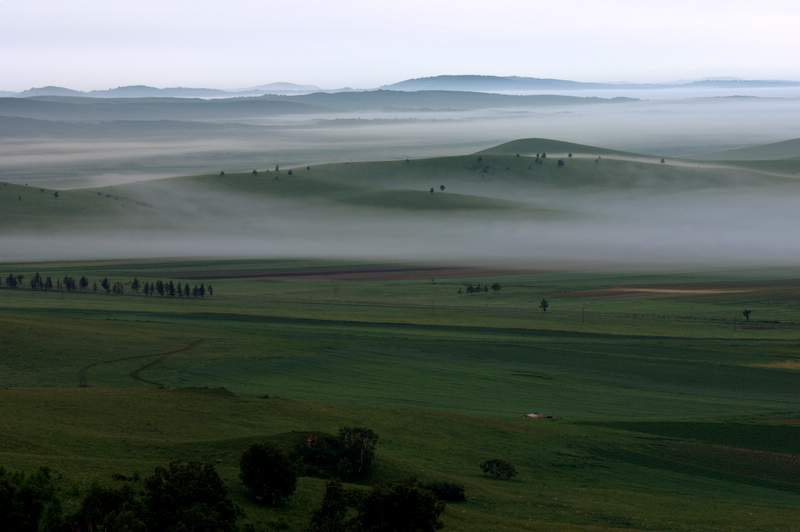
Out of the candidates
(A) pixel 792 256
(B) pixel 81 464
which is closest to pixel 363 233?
(A) pixel 792 256

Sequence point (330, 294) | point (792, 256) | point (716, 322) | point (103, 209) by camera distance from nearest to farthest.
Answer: point (716, 322), point (330, 294), point (792, 256), point (103, 209)

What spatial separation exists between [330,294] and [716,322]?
30.1m

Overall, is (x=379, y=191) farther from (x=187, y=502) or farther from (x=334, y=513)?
(x=187, y=502)

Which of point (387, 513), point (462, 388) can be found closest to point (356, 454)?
point (387, 513)

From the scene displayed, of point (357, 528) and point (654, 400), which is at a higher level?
point (357, 528)

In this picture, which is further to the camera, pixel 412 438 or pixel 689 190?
pixel 689 190

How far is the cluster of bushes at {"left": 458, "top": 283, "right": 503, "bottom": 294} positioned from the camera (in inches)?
3812

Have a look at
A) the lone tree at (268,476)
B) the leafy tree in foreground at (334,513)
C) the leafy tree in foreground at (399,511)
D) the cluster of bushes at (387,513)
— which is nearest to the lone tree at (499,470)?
the leafy tree in foreground at (334,513)

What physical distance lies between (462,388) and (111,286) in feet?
162

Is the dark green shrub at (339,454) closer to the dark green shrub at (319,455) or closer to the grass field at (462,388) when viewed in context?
the dark green shrub at (319,455)

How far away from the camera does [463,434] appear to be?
43.8 m

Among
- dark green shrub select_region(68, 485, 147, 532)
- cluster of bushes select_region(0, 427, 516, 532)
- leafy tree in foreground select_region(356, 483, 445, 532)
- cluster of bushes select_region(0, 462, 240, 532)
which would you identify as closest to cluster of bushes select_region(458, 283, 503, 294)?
cluster of bushes select_region(0, 427, 516, 532)

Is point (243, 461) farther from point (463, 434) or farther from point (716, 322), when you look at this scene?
point (716, 322)

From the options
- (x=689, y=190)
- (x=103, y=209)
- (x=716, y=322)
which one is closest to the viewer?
(x=716, y=322)
